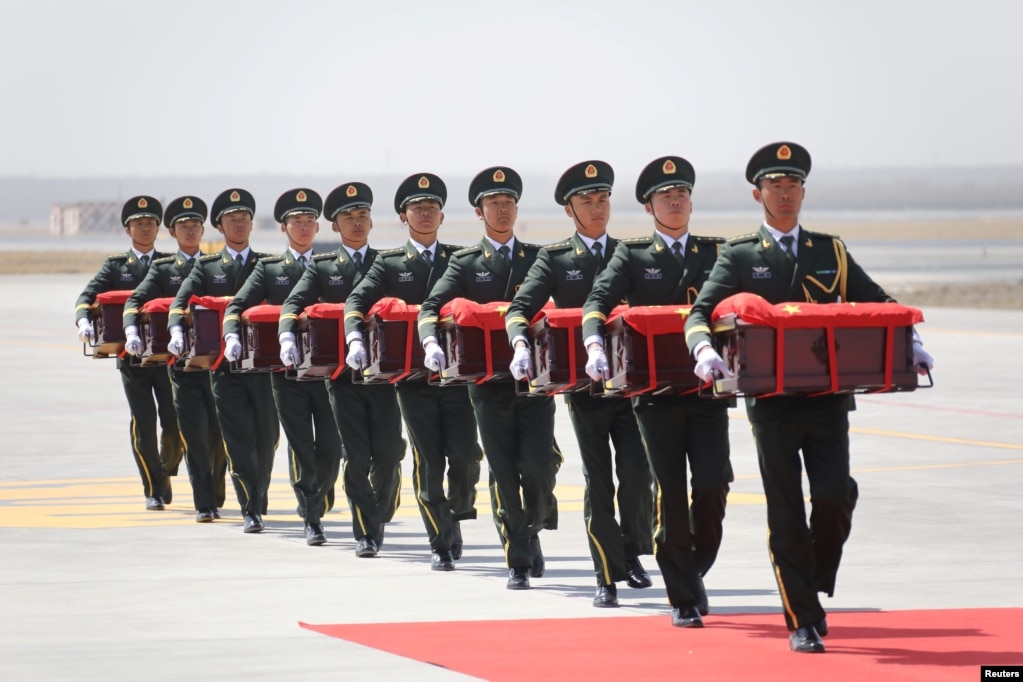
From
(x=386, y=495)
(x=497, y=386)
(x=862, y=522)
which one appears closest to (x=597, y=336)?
(x=497, y=386)

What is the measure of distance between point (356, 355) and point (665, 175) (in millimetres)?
2740

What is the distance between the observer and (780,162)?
9617 millimetres

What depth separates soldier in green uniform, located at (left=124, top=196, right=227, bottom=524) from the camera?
15.3 metres

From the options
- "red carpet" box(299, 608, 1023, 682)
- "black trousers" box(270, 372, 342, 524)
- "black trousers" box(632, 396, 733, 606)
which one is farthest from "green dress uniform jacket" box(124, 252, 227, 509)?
"black trousers" box(632, 396, 733, 606)

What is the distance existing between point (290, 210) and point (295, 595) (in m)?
4.08

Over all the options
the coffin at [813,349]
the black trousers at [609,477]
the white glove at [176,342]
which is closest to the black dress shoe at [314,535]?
the white glove at [176,342]

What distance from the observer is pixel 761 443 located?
9.44 meters

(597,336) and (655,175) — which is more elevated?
(655,175)

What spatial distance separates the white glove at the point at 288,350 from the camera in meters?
13.1

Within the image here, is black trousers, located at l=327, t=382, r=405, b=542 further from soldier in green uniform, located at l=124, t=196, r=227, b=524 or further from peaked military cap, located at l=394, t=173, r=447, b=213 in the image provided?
soldier in green uniform, located at l=124, t=196, r=227, b=524

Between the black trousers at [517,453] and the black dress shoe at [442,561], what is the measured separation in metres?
0.66

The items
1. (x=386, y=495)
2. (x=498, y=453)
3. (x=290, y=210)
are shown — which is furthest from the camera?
(x=290, y=210)

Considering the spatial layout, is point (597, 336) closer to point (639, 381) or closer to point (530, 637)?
point (639, 381)

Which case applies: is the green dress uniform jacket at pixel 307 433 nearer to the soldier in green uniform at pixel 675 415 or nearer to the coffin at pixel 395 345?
the coffin at pixel 395 345
